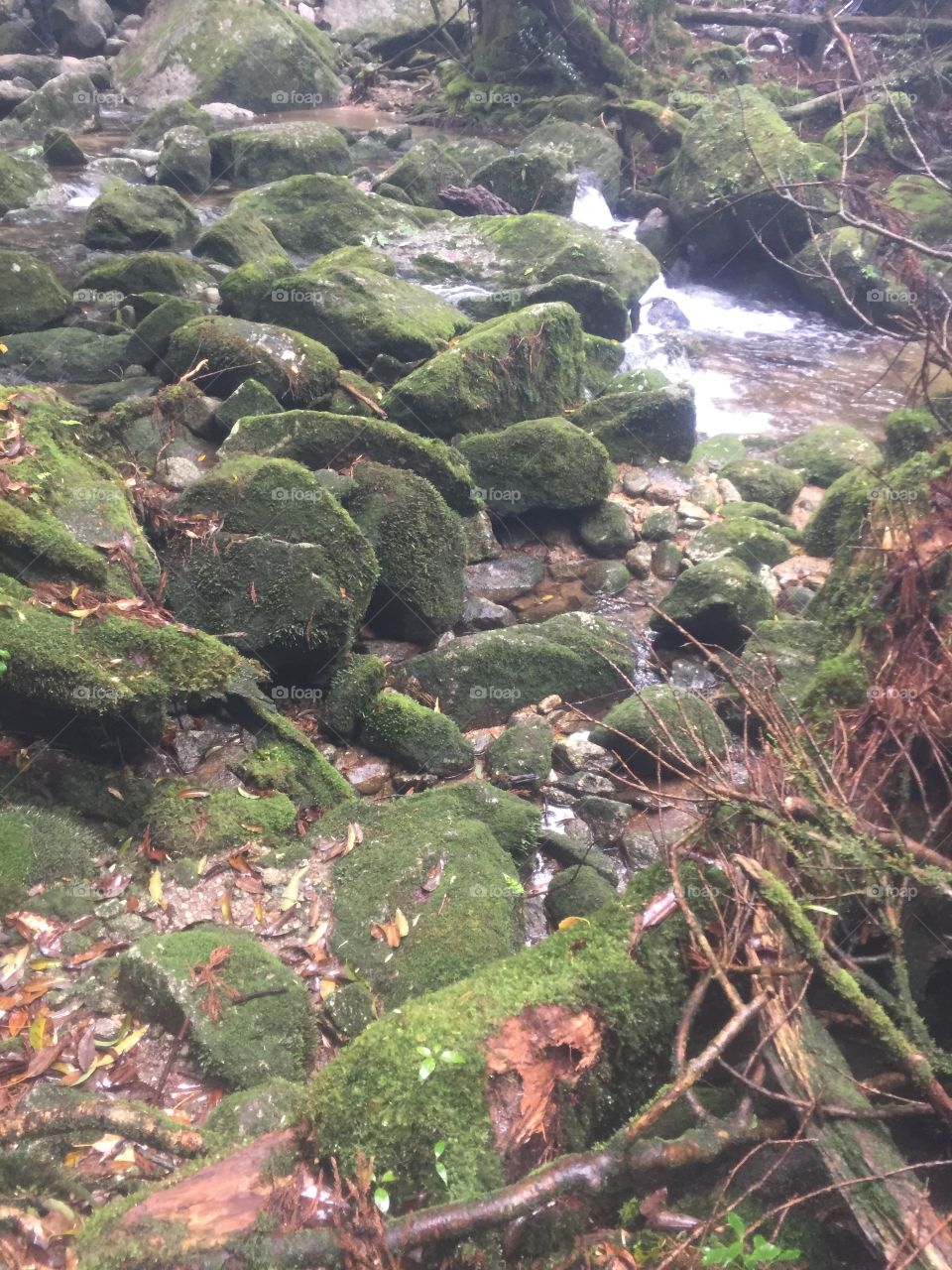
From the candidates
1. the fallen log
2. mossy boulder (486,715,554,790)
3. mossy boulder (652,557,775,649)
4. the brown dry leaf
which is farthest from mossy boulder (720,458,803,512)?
the fallen log

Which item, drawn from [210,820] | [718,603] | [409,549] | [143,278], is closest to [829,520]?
[718,603]

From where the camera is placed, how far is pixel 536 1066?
2.35m

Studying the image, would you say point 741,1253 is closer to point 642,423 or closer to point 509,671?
point 509,671

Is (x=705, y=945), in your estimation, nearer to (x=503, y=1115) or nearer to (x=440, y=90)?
(x=503, y=1115)

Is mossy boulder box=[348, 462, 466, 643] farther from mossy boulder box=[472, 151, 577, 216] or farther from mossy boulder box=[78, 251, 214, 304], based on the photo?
mossy boulder box=[472, 151, 577, 216]

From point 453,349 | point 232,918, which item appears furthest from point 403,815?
point 453,349

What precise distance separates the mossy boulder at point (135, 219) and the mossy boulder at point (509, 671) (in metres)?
8.66

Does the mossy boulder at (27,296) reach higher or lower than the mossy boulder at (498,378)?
lower

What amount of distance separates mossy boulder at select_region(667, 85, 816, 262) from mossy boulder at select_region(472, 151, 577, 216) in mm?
2407

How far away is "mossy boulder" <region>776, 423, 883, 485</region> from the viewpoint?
32.9 feet

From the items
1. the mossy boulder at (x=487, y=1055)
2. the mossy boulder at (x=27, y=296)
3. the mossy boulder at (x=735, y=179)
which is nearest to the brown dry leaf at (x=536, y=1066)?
the mossy boulder at (x=487, y=1055)

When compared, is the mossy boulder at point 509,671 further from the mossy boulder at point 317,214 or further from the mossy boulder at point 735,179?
the mossy boulder at point 735,179

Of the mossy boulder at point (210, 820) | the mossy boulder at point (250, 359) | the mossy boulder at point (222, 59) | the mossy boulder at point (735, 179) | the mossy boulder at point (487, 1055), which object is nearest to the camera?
the mossy boulder at point (487, 1055)

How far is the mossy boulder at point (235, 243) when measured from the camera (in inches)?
426
